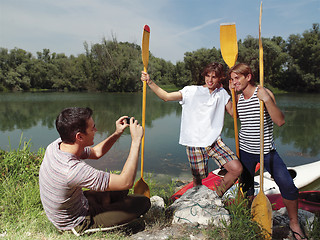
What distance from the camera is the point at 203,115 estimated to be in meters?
2.55

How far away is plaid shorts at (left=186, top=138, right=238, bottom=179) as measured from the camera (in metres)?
2.43

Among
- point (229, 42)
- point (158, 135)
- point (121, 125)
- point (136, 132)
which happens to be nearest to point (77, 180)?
point (136, 132)

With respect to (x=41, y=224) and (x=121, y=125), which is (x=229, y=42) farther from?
(x=41, y=224)

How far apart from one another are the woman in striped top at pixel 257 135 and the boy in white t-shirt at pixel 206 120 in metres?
0.16

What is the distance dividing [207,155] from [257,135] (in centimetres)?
52

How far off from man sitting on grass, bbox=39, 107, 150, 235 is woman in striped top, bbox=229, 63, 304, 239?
111 cm

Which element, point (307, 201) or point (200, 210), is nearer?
point (200, 210)

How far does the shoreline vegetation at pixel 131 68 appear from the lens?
31.1m

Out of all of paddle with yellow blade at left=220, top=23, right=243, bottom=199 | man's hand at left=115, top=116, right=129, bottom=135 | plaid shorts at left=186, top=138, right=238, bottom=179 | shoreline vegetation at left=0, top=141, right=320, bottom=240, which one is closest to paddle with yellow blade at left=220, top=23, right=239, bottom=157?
paddle with yellow blade at left=220, top=23, right=243, bottom=199

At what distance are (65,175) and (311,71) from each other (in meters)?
37.1

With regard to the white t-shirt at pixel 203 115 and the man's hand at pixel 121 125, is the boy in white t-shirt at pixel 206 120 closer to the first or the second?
the white t-shirt at pixel 203 115

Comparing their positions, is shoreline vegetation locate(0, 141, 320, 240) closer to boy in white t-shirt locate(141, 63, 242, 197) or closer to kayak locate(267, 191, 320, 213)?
boy in white t-shirt locate(141, 63, 242, 197)

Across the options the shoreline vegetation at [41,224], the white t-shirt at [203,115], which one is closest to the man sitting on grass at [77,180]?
the shoreline vegetation at [41,224]

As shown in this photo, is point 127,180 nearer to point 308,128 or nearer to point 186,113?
point 186,113
